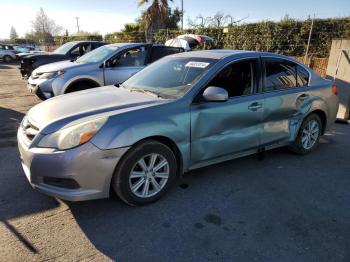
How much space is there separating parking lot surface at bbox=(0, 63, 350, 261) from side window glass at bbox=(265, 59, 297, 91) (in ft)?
3.91

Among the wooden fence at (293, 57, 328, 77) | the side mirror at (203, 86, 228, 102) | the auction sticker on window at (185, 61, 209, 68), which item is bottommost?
the wooden fence at (293, 57, 328, 77)

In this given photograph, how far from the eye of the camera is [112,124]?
305 cm

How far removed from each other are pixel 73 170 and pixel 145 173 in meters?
0.76

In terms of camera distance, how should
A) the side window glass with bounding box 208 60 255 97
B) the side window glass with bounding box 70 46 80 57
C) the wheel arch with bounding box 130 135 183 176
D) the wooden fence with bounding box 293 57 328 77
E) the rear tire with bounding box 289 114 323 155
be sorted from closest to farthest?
the wheel arch with bounding box 130 135 183 176, the side window glass with bounding box 208 60 255 97, the rear tire with bounding box 289 114 323 155, the wooden fence with bounding box 293 57 328 77, the side window glass with bounding box 70 46 80 57

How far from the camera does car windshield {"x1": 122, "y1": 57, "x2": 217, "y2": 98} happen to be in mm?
3809

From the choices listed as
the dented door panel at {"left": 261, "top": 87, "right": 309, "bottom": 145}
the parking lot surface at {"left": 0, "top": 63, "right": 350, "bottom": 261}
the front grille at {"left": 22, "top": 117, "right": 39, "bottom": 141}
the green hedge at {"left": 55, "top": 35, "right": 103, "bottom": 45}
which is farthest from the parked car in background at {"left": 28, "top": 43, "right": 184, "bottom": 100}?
the green hedge at {"left": 55, "top": 35, "right": 103, "bottom": 45}

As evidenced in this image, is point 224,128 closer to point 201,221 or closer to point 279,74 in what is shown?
point 201,221

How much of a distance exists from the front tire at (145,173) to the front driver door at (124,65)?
465 cm

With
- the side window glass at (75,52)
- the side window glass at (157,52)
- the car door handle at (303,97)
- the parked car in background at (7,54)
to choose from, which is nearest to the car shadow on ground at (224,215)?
the car door handle at (303,97)

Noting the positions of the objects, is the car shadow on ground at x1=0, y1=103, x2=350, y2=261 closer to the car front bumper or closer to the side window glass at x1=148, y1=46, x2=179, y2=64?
the car front bumper

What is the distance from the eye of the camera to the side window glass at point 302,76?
4.85m

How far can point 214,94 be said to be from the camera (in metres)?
3.56

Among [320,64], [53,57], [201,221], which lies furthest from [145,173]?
[320,64]

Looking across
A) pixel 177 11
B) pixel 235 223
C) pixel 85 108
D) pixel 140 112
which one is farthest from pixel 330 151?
pixel 177 11
